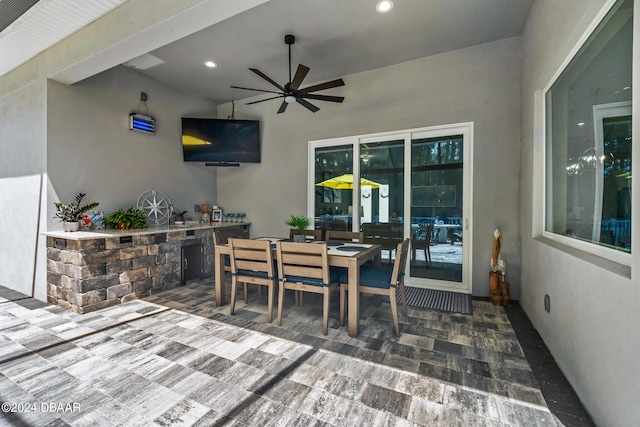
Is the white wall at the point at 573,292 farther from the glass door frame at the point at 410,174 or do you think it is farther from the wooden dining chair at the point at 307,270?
the wooden dining chair at the point at 307,270

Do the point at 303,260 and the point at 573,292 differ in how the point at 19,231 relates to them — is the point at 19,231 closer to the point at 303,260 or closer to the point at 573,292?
the point at 303,260

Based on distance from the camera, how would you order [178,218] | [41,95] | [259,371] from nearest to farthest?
[259,371]
[41,95]
[178,218]

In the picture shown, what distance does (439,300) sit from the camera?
3.60 metres

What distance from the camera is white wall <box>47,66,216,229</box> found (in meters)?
3.63

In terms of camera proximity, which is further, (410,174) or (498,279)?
(410,174)

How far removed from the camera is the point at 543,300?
99.4 inches

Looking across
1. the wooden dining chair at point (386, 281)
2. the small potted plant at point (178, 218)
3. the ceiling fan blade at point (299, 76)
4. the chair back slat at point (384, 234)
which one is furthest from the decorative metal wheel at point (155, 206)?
the wooden dining chair at point (386, 281)

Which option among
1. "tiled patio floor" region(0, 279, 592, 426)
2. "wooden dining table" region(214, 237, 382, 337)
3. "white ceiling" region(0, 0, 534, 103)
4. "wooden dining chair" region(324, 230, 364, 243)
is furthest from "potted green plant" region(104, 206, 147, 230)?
"wooden dining chair" region(324, 230, 364, 243)

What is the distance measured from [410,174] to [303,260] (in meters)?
2.26

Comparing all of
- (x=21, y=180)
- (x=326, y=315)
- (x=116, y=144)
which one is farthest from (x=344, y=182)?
(x=21, y=180)

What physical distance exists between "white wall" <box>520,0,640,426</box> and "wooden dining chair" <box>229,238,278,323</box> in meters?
2.39

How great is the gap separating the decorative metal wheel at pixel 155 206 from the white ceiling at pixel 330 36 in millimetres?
1908

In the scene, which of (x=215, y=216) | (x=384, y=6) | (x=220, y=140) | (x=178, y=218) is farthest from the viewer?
(x=215, y=216)

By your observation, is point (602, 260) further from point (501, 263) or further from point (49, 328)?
point (49, 328)
